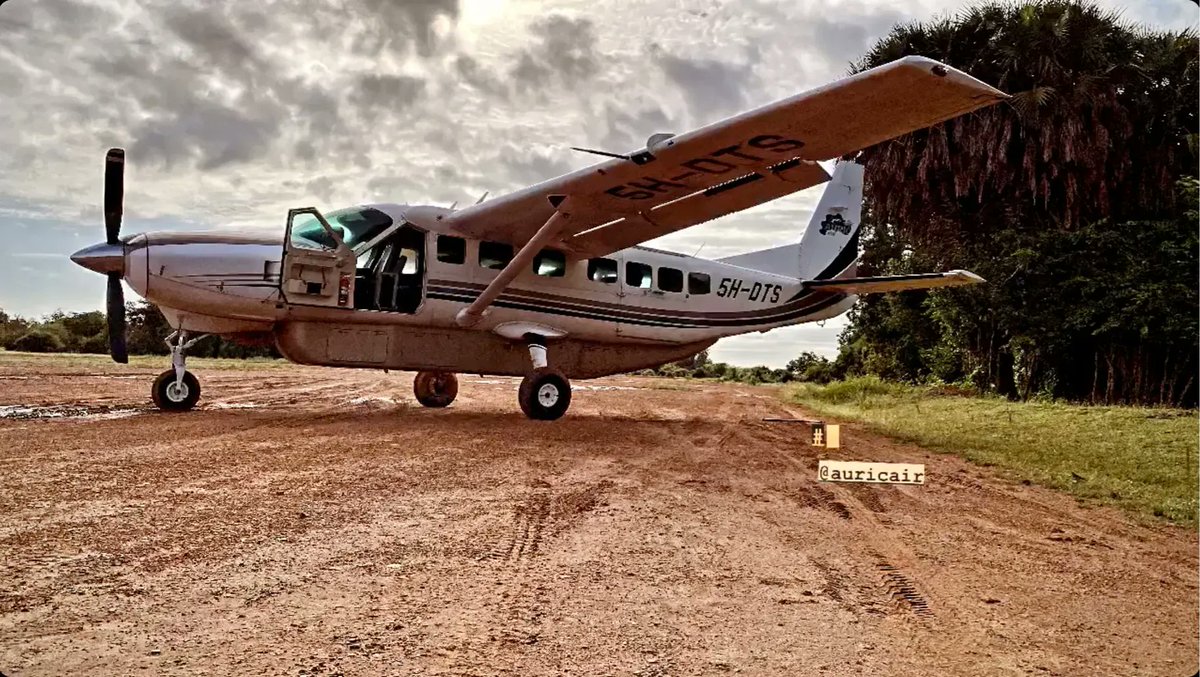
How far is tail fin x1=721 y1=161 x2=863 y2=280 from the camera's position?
1225 centimetres

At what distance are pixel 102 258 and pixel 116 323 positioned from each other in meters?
0.80

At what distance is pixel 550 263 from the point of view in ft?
31.6

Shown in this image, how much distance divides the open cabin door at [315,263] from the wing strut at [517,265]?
1.45m

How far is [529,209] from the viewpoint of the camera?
866 centimetres

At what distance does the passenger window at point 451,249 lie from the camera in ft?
29.2

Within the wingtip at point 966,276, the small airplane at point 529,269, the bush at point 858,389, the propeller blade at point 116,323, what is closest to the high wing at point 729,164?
the small airplane at point 529,269

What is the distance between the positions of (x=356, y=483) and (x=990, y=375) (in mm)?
7686

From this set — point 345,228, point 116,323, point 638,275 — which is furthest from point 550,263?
point 116,323

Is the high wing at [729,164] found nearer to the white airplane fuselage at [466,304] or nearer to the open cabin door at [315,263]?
the white airplane fuselage at [466,304]

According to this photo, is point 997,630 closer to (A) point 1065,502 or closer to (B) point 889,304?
(A) point 1065,502

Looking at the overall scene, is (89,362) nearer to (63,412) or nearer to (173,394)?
(173,394)

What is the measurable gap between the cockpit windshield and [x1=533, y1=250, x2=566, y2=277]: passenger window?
2.00 meters

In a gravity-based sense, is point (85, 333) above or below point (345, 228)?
below

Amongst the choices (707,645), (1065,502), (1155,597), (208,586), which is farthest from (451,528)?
(1065,502)
